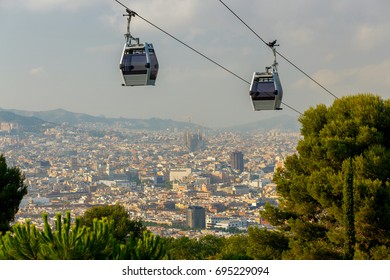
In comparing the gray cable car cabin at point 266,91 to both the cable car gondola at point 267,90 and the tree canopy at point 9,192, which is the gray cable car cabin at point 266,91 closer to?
the cable car gondola at point 267,90

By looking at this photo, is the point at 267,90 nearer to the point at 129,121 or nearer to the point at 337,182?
the point at 337,182

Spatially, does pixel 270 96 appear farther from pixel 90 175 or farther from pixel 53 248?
pixel 90 175

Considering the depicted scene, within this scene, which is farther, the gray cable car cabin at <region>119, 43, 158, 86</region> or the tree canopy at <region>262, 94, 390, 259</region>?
the tree canopy at <region>262, 94, 390, 259</region>

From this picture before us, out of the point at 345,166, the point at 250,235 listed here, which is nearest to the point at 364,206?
the point at 345,166

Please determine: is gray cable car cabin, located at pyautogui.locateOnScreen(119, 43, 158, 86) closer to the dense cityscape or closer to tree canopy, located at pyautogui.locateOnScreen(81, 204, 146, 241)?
tree canopy, located at pyautogui.locateOnScreen(81, 204, 146, 241)

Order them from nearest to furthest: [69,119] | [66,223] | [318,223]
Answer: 1. [66,223]
2. [318,223]
3. [69,119]

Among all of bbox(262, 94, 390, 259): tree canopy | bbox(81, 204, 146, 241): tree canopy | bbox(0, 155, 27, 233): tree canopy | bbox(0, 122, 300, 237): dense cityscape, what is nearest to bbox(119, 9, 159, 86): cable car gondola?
A: bbox(262, 94, 390, 259): tree canopy
